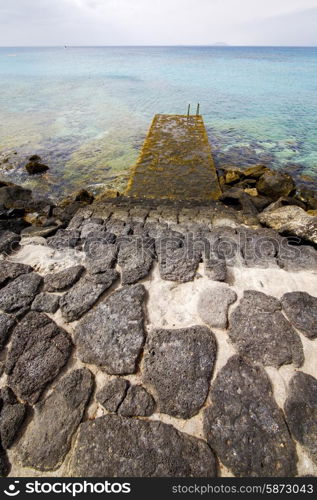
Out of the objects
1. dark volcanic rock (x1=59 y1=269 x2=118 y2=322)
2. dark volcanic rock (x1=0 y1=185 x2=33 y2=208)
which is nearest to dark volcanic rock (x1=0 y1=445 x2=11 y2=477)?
dark volcanic rock (x1=59 y1=269 x2=118 y2=322)

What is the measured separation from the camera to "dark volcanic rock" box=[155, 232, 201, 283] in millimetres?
3266

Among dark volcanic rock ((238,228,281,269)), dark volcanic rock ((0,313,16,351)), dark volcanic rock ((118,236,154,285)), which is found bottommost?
dark volcanic rock ((0,313,16,351))

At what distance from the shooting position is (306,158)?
12.2 meters

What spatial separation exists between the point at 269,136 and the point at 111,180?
10478 mm

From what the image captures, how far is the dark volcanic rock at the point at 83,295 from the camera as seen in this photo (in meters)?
2.87

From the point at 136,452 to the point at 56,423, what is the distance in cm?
71

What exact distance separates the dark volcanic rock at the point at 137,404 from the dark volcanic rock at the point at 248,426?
490 mm

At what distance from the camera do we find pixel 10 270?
3406mm

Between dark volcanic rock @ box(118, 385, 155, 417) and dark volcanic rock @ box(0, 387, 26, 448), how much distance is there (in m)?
0.85

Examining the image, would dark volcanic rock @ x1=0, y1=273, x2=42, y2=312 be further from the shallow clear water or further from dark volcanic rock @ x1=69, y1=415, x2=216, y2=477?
the shallow clear water

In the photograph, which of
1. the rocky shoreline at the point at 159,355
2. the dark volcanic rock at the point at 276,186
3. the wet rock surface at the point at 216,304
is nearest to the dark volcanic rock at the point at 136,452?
the rocky shoreline at the point at 159,355

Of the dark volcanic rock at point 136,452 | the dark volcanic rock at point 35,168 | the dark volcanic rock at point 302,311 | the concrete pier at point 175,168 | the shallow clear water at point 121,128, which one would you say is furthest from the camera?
the shallow clear water at point 121,128

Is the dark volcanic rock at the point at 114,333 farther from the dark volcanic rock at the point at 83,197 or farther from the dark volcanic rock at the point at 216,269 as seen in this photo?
the dark volcanic rock at the point at 83,197

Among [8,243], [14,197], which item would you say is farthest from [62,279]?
[14,197]
